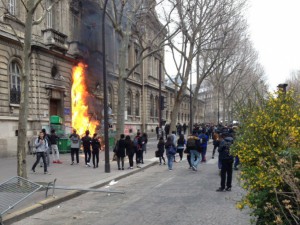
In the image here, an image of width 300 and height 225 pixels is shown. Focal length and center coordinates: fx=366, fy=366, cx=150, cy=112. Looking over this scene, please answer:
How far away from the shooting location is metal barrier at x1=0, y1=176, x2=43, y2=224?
703 cm

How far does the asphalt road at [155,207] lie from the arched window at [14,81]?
1129cm

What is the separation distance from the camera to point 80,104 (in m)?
27.0

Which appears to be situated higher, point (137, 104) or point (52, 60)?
point (52, 60)

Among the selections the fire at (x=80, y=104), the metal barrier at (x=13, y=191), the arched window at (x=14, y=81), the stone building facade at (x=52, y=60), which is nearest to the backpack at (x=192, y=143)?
the metal barrier at (x=13, y=191)

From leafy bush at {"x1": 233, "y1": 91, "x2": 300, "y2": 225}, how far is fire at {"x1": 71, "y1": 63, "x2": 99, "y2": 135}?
20743 millimetres

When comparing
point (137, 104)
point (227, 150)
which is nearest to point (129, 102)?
point (137, 104)

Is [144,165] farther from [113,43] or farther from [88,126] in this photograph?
[113,43]

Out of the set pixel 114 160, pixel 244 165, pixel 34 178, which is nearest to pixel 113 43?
pixel 114 160

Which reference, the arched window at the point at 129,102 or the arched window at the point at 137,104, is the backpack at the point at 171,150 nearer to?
the arched window at the point at 129,102

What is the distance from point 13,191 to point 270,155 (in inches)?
205

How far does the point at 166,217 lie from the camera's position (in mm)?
7059

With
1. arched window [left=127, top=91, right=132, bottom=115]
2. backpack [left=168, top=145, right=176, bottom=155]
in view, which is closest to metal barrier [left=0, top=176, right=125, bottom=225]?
backpack [left=168, top=145, right=176, bottom=155]

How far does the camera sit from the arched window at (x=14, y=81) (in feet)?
66.4

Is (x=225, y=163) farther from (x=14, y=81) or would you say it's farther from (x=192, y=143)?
(x=14, y=81)
